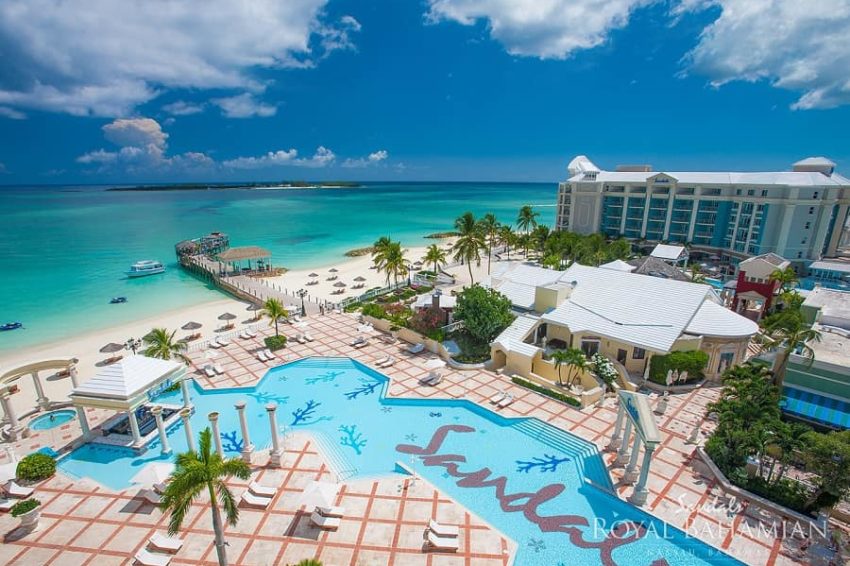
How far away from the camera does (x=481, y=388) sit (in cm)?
2727

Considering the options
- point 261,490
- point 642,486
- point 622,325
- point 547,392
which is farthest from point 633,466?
point 261,490

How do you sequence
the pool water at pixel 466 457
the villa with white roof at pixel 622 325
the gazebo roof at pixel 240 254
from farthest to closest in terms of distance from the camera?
1. the gazebo roof at pixel 240 254
2. the villa with white roof at pixel 622 325
3. the pool water at pixel 466 457

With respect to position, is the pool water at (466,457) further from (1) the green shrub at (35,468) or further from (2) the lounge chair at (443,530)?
(2) the lounge chair at (443,530)

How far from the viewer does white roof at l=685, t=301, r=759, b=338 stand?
27625mm

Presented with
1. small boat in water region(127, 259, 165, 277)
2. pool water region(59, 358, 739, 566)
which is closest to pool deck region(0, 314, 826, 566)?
pool water region(59, 358, 739, 566)

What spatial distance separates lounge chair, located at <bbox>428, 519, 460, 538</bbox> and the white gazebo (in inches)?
596

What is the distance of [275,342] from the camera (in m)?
34.0

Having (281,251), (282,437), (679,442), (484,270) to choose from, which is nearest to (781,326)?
(679,442)

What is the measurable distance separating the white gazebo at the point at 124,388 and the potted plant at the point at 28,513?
4.76 m

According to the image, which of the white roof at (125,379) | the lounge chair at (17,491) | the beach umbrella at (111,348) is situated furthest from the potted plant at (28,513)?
the beach umbrella at (111,348)

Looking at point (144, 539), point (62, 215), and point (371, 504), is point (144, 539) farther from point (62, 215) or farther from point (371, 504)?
point (62, 215)

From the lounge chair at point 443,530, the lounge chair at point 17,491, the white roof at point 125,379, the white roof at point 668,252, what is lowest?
the lounge chair at point 443,530

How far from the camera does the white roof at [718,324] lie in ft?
90.6

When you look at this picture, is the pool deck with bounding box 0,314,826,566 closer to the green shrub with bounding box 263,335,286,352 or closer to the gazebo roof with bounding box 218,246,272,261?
the green shrub with bounding box 263,335,286,352
